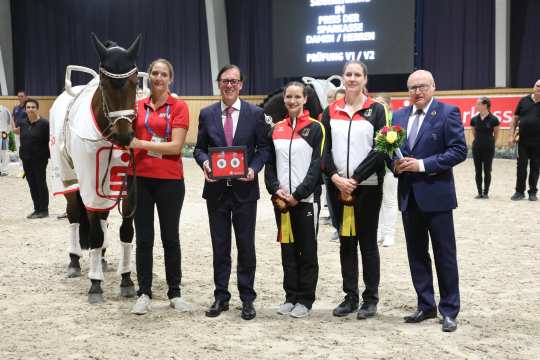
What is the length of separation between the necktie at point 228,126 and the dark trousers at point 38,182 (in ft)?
17.6

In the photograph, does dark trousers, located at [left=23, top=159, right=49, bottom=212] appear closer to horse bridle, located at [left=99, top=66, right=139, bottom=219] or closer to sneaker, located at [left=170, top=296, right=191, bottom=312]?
horse bridle, located at [left=99, top=66, right=139, bottom=219]

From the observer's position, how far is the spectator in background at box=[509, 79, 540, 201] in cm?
985

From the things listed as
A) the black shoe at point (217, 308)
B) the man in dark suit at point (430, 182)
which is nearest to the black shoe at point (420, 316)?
the man in dark suit at point (430, 182)

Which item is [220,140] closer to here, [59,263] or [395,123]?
[395,123]

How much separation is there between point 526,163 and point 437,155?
6.56 meters

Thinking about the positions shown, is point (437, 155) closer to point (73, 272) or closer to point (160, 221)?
point (160, 221)

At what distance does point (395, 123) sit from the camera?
14.1 ft

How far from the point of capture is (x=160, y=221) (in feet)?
15.0

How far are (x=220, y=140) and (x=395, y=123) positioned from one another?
1195 millimetres

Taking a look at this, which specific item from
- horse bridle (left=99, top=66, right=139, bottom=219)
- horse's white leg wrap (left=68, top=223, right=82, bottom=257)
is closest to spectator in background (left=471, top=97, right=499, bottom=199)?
horse's white leg wrap (left=68, top=223, right=82, bottom=257)

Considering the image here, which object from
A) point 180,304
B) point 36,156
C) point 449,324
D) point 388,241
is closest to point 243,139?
point 180,304

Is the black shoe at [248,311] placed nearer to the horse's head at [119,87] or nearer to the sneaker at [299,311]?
the sneaker at [299,311]

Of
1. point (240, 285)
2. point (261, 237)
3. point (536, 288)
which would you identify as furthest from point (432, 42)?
point (240, 285)

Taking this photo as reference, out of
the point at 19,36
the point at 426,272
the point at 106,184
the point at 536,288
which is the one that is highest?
the point at 19,36
